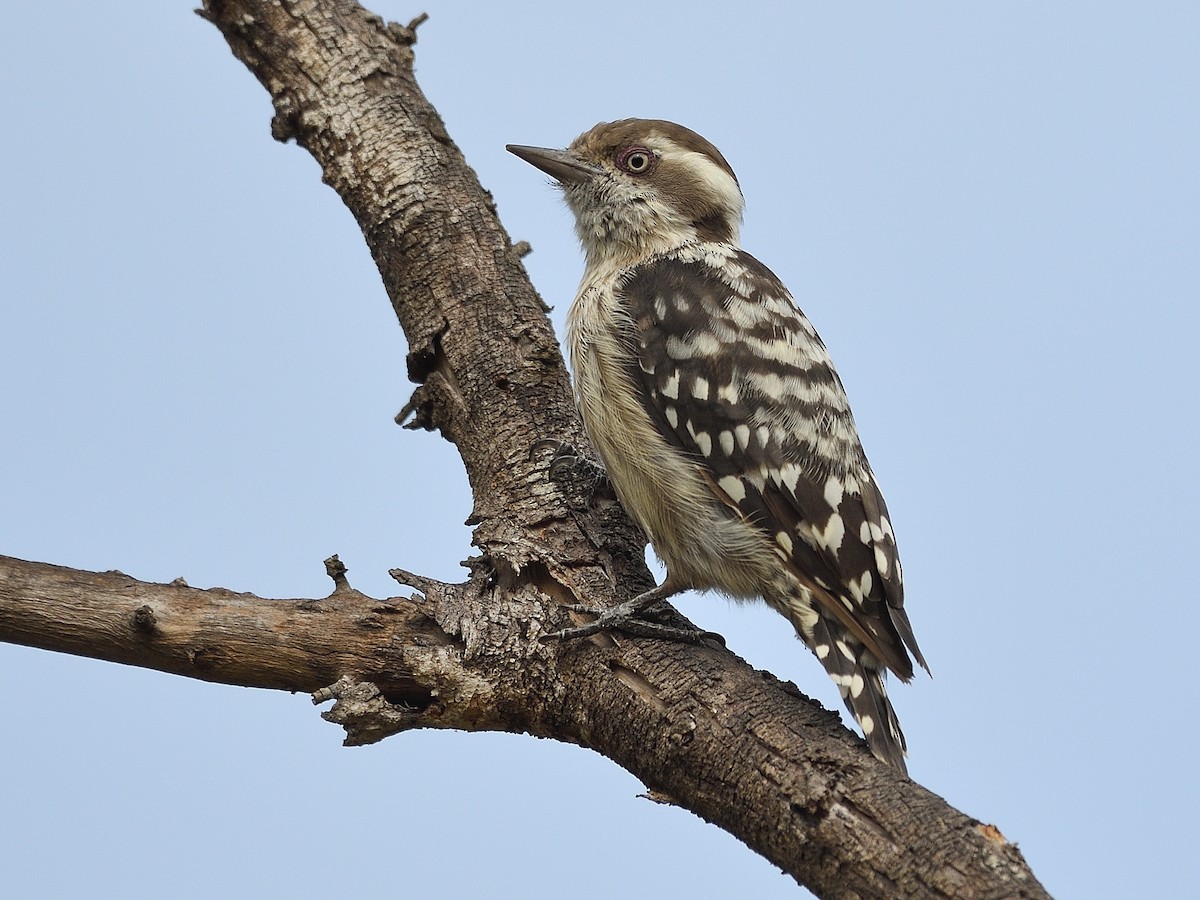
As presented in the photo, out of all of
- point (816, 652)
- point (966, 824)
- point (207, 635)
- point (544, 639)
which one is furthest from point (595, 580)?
point (966, 824)

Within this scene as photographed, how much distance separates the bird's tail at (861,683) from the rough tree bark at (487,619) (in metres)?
0.25

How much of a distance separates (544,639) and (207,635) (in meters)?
1.10

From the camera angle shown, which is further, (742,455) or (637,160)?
(637,160)

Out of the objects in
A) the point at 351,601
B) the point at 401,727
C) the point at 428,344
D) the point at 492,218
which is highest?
the point at 492,218

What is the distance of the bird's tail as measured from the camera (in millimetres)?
3906

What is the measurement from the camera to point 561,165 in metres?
5.65

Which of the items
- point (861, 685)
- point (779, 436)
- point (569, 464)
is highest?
point (779, 436)

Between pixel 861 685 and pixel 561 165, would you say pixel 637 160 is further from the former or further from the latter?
pixel 861 685

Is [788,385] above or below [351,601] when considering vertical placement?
above

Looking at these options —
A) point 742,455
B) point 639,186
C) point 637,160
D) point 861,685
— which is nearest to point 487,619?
point 742,455

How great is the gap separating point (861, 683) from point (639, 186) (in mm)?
2528

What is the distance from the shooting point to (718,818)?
3.71m

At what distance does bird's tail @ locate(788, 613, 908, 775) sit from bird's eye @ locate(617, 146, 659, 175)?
2.26m

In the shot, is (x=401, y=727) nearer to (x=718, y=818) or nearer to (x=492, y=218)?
(x=718, y=818)
